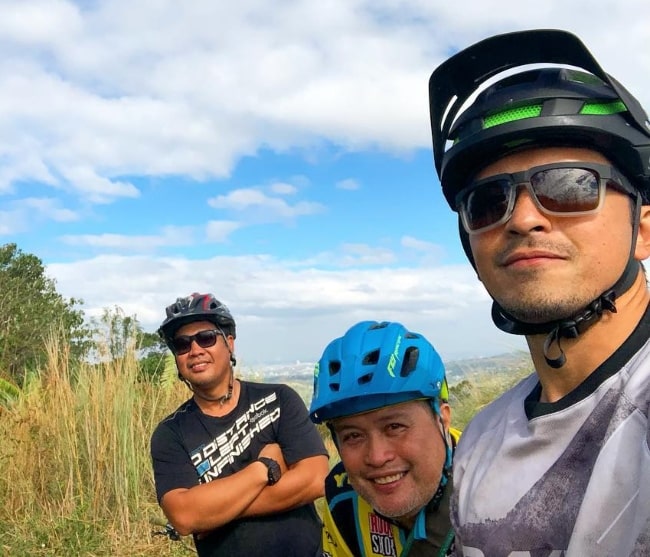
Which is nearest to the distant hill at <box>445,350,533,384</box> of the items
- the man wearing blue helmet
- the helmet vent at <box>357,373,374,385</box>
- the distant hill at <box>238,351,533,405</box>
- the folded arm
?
the distant hill at <box>238,351,533,405</box>

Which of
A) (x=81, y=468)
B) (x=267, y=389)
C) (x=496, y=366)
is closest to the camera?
(x=267, y=389)

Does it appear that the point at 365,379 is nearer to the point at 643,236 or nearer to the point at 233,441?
the point at 643,236

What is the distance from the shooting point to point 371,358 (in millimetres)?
2600

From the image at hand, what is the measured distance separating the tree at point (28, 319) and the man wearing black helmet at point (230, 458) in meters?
3.58

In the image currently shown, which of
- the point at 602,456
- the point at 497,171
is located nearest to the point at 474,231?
the point at 497,171

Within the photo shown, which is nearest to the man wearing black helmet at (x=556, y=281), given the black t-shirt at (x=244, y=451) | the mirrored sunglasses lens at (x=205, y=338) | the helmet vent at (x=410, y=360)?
the helmet vent at (x=410, y=360)

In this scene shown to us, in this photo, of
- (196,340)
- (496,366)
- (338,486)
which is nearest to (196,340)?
(196,340)

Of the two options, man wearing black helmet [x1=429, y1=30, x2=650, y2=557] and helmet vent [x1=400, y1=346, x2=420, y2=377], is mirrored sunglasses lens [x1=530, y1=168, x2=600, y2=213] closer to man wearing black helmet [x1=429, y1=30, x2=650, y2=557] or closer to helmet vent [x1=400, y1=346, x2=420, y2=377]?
man wearing black helmet [x1=429, y1=30, x2=650, y2=557]

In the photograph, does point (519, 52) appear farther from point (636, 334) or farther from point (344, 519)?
point (344, 519)

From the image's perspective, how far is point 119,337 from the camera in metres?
7.41

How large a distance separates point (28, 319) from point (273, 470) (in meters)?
11.4

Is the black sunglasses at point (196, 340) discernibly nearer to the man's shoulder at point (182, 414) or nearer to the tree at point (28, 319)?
the man's shoulder at point (182, 414)

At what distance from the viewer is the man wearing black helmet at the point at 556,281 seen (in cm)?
139

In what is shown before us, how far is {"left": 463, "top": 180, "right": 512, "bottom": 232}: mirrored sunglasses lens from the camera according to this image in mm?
1648
